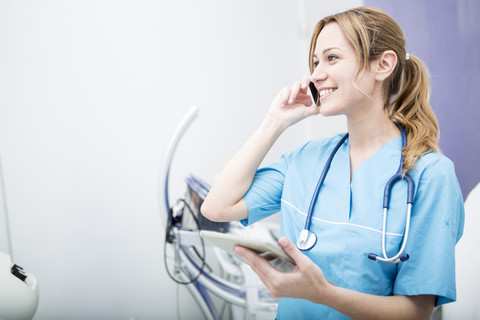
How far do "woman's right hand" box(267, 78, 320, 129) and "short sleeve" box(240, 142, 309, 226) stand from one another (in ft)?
0.34

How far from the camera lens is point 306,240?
0.91 metres

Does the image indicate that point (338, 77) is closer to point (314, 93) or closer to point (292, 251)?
point (314, 93)

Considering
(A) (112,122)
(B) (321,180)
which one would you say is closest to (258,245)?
(B) (321,180)

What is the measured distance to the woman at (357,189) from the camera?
2.60 feet

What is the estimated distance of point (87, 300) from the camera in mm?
2109

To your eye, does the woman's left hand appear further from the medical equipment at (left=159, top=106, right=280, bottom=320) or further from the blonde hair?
the medical equipment at (left=159, top=106, right=280, bottom=320)

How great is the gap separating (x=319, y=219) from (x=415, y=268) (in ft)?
0.76

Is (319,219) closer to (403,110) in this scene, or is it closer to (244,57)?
(403,110)

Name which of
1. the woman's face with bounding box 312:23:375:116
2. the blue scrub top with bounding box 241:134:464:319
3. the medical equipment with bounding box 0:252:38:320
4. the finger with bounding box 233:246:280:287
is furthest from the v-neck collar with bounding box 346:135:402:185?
the medical equipment with bounding box 0:252:38:320

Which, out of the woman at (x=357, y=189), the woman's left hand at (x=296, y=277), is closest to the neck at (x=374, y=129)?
the woman at (x=357, y=189)

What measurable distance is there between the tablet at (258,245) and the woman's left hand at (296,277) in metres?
0.01

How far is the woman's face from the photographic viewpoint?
951 mm

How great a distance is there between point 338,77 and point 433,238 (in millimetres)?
435

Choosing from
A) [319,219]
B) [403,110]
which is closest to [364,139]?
[403,110]
